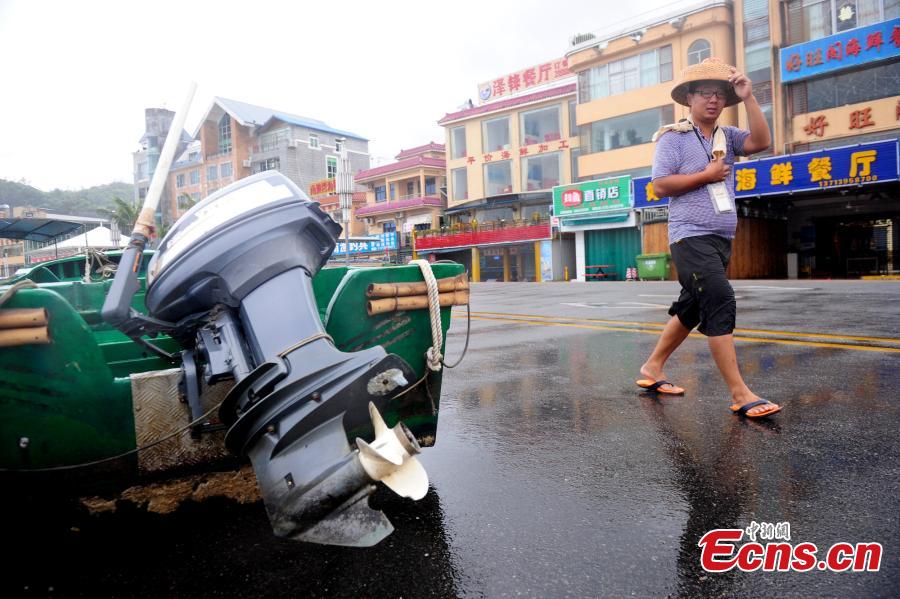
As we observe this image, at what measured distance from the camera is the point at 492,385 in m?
3.79

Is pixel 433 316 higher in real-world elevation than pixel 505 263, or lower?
lower

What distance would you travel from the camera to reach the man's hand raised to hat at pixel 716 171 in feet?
9.34

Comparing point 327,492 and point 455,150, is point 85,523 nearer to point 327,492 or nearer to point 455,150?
point 327,492

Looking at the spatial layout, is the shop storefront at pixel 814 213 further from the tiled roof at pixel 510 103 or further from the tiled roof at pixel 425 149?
Answer: the tiled roof at pixel 425 149

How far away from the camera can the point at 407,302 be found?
6.16 feet

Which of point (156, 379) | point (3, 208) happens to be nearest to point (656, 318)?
point (156, 379)

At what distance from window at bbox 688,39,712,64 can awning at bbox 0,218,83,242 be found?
25.6 m

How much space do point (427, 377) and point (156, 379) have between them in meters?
0.92

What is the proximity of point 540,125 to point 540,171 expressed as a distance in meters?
3.11

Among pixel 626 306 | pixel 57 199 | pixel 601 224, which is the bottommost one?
pixel 626 306

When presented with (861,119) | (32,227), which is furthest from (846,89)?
(32,227)

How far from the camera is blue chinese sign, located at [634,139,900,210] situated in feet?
61.6

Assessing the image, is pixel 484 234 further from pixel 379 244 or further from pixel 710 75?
pixel 710 75

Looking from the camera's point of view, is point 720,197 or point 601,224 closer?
point 720,197
